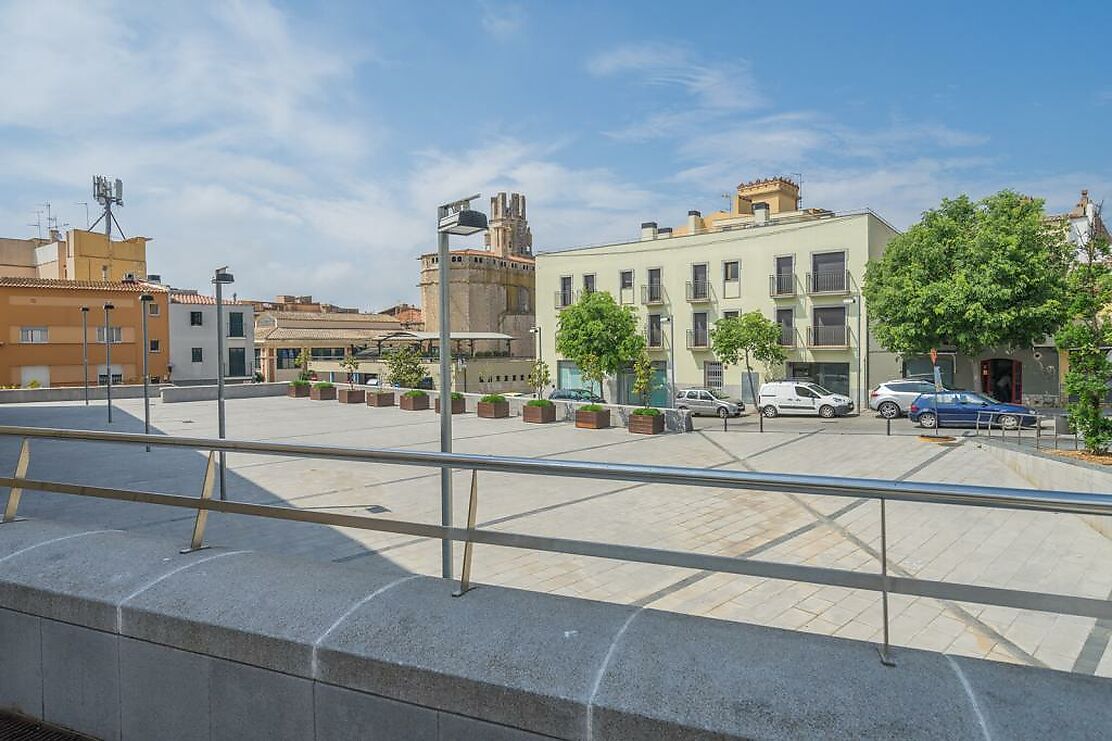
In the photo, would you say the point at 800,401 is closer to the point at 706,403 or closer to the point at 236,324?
the point at 706,403

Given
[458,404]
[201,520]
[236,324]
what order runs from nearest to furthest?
[201,520] → [458,404] → [236,324]

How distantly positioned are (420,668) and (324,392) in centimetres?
3314

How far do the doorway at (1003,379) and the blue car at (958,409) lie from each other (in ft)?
35.3

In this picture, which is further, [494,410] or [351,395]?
[351,395]

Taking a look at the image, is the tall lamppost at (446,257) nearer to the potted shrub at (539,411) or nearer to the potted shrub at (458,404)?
the potted shrub at (539,411)

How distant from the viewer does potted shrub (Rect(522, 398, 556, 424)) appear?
25.1 m

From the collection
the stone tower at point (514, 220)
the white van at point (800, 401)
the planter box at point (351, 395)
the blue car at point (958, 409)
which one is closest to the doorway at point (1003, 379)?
the white van at point (800, 401)

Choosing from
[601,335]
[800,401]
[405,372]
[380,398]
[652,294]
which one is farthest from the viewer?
[652,294]

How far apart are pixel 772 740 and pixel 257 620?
1.78 metres

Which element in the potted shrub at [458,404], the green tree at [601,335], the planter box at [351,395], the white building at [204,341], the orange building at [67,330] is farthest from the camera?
the white building at [204,341]

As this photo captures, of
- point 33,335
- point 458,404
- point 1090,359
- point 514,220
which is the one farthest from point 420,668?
point 514,220

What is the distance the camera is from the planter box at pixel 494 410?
26.4 m

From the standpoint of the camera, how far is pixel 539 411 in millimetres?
25062

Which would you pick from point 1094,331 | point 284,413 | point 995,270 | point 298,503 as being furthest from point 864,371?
point 298,503
